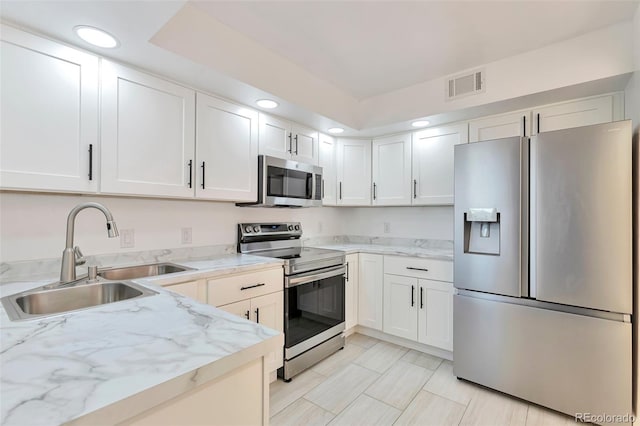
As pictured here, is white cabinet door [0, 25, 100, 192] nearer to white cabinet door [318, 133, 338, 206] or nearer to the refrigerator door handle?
white cabinet door [318, 133, 338, 206]

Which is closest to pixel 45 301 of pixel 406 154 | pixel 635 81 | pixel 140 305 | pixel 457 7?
pixel 140 305

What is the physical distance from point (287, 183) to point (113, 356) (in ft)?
6.73

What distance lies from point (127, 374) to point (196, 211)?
1.85 metres

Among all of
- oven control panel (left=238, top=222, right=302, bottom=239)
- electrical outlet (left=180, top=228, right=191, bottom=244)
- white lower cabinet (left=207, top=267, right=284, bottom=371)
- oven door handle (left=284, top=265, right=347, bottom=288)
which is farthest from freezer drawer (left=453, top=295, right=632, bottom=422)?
electrical outlet (left=180, top=228, right=191, bottom=244)

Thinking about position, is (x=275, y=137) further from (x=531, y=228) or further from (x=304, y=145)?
(x=531, y=228)

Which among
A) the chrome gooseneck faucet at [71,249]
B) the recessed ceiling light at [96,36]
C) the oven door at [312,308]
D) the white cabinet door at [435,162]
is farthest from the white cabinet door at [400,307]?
the recessed ceiling light at [96,36]

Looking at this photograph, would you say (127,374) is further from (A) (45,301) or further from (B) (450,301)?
(B) (450,301)

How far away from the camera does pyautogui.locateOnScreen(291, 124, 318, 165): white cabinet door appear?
2779 mm

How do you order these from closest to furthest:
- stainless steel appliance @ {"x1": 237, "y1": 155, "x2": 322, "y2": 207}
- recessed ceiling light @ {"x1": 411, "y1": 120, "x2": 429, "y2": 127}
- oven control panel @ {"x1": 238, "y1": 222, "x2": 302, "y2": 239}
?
stainless steel appliance @ {"x1": 237, "y1": 155, "x2": 322, "y2": 207} < oven control panel @ {"x1": 238, "y1": 222, "x2": 302, "y2": 239} < recessed ceiling light @ {"x1": 411, "y1": 120, "x2": 429, "y2": 127}

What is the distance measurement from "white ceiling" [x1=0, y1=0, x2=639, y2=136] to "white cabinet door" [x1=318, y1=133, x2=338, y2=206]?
756 millimetres

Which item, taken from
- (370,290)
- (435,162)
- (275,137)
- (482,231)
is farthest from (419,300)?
(275,137)

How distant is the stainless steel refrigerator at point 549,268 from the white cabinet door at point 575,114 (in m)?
0.55

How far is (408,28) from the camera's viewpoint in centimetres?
189

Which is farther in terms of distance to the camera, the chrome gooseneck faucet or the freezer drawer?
the freezer drawer
